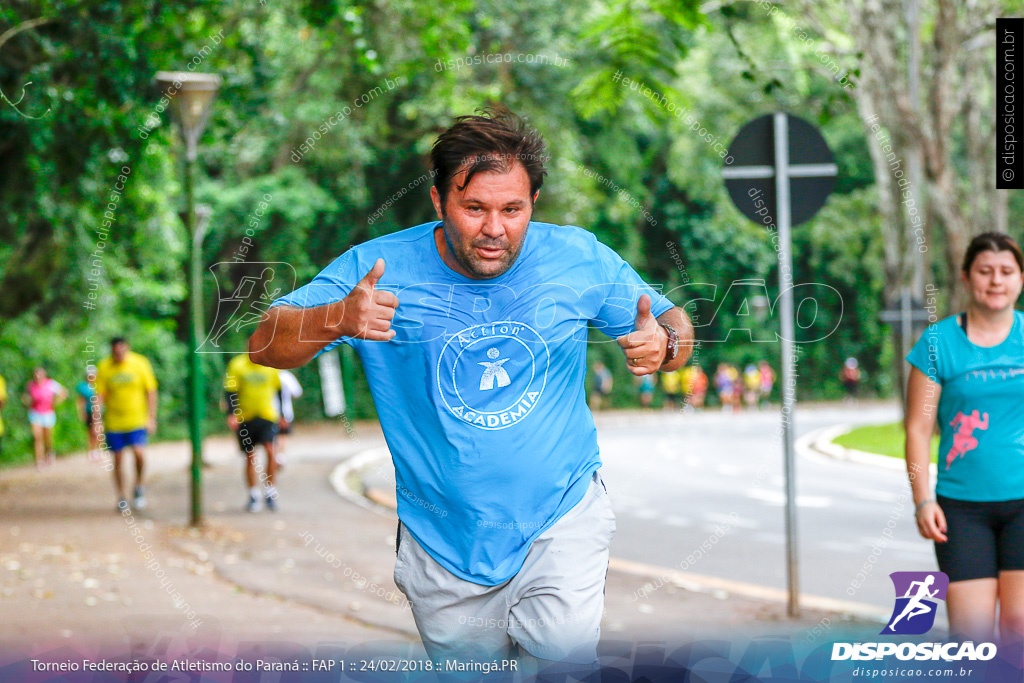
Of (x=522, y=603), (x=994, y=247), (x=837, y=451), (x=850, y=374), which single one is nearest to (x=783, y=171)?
(x=994, y=247)

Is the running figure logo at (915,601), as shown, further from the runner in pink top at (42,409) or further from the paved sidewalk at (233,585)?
the runner in pink top at (42,409)

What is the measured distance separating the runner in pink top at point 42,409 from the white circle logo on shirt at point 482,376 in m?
16.0

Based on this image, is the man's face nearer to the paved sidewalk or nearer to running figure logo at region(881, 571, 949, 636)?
the paved sidewalk

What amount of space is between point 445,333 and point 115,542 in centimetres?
703

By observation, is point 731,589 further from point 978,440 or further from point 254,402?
point 254,402

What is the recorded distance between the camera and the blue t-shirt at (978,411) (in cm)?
375

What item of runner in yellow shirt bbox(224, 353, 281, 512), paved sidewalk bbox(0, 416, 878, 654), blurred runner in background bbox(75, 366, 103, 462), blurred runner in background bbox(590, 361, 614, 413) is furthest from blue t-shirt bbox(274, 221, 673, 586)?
blurred runner in background bbox(590, 361, 614, 413)

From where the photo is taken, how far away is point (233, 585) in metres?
7.14

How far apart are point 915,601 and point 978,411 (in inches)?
27.0

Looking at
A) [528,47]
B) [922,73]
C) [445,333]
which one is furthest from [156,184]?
[445,333]

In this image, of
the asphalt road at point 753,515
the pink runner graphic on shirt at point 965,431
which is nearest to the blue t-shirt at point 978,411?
the pink runner graphic on shirt at point 965,431

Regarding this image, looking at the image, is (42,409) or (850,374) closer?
(42,409)

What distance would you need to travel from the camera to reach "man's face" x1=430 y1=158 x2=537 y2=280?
2689 millimetres

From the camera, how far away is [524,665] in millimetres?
2789
